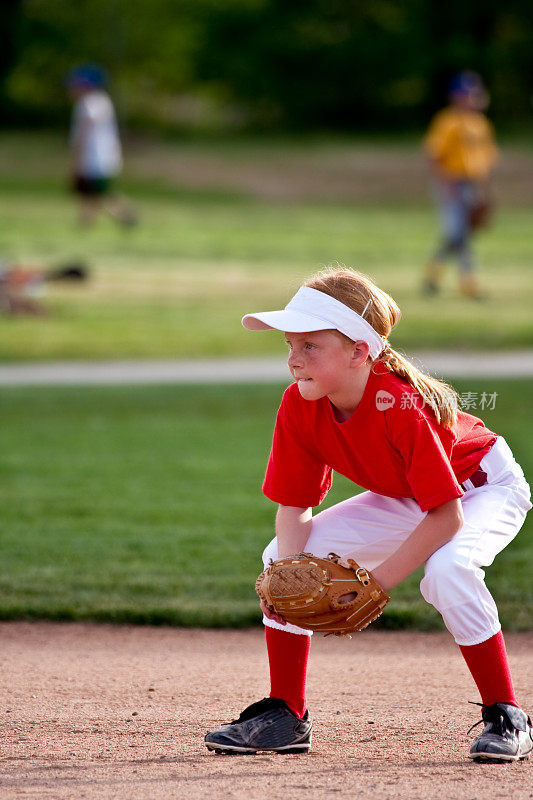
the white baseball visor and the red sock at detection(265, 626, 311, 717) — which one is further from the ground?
the white baseball visor

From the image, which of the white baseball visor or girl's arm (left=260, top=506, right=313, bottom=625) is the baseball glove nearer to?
girl's arm (left=260, top=506, right=313, bottom=625)

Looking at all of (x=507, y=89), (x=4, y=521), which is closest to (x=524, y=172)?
(x=507, y=89)

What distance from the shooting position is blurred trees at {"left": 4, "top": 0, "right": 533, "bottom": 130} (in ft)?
144

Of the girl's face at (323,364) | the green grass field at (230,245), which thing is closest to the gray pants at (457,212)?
the green grass field at (230,245)

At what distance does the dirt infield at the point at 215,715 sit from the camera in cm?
325

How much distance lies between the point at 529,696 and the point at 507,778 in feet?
2.91

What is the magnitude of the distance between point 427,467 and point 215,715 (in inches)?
47.2

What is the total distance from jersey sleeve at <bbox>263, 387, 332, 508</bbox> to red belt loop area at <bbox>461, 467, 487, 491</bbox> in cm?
47

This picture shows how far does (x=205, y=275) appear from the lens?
18.3m

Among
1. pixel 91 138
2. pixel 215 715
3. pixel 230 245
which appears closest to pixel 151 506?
pixel 215 715

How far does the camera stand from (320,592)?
3.42 meters

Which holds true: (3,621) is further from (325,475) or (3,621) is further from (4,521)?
(325,475)

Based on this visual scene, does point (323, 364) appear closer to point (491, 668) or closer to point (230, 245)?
point (491, 668)

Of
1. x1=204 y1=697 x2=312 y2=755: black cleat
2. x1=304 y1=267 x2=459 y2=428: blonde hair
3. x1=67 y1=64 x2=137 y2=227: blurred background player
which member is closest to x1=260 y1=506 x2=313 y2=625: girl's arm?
Answer: x1=204 y1=697 x2=312 y2=755: black cleat
